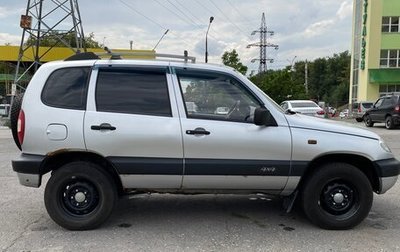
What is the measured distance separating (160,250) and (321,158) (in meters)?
2.09

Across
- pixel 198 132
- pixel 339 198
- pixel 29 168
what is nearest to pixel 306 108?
pixel 339 198

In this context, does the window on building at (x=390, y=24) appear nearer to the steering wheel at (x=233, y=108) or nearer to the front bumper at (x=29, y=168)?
the steering wheel at (x=233, y=108)

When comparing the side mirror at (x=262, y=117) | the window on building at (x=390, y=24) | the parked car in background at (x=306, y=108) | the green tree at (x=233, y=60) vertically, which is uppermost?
the window on building at (x=390, y=24)

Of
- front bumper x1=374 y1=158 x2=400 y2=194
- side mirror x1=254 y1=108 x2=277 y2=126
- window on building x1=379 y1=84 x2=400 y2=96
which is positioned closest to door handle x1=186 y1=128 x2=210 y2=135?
side mirror x1=254 y1=108 x2=277 y2=126

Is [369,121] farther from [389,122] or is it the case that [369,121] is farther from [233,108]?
[233,108]

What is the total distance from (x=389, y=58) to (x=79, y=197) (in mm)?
44619

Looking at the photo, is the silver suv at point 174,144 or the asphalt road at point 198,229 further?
the silver suv at point 174,144

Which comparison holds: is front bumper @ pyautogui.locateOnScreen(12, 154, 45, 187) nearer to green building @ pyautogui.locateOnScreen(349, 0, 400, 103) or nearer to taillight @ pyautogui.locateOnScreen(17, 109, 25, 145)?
taillight @ pyautogui.locateOnScreen(17, 109, 25, 145)

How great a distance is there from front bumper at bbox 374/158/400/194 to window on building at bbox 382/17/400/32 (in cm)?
4313

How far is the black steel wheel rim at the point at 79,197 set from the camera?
16.0 ft

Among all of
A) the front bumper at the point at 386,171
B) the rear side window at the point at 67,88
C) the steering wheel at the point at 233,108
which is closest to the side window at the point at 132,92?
the rear side window at the point at 67,88

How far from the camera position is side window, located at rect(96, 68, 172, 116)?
4777mm

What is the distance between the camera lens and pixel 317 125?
4.85 metres

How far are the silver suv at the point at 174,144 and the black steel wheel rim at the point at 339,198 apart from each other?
12 mm
